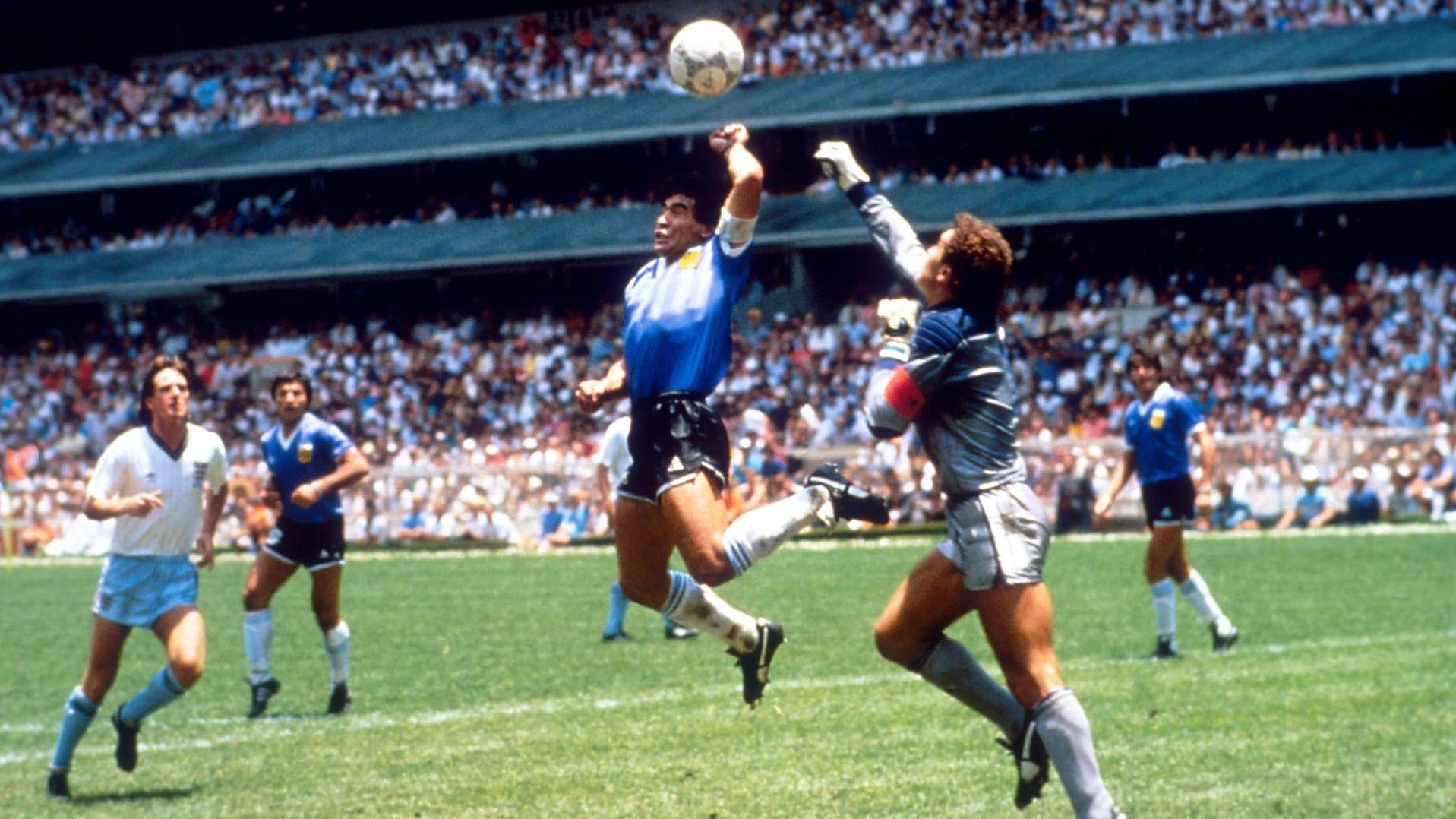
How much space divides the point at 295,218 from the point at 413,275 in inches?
170

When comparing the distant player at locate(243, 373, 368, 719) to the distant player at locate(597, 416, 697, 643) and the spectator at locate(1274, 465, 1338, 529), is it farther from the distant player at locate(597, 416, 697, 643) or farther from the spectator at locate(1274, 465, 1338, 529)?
the spectator at locate(1274, 465, 1338, 529)

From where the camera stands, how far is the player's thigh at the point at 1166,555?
1312 centimetres

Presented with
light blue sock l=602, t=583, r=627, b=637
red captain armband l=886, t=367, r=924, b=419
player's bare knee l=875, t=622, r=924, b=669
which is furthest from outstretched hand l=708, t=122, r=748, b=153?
light blue sock l=602, t=583, r=627, b=637

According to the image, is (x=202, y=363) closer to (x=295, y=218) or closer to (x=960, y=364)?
(x=295, y=218)

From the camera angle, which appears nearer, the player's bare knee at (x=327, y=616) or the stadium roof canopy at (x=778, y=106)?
the player's bare knee at (x=327, y=616)

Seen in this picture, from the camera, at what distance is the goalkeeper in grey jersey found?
6.20 meters

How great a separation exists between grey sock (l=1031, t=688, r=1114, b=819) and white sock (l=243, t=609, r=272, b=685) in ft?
22.7

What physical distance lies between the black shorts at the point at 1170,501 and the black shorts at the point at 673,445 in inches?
241

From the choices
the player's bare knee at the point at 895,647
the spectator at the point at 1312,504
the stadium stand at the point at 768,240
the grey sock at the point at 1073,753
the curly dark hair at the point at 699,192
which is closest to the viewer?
the grey sock at the point at 1073,753

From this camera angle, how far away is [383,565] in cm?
2659

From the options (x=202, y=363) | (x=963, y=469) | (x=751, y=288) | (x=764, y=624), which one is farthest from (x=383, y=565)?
(x=963, y=469)

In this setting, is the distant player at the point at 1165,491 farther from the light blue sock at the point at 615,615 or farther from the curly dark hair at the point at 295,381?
the curly dark hair at the point at 295,381

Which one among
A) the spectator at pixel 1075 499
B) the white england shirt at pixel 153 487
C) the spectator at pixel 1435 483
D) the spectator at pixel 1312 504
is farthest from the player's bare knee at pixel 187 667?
the spectator at pixel 1435 483

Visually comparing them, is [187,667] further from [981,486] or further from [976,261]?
[976,261]
